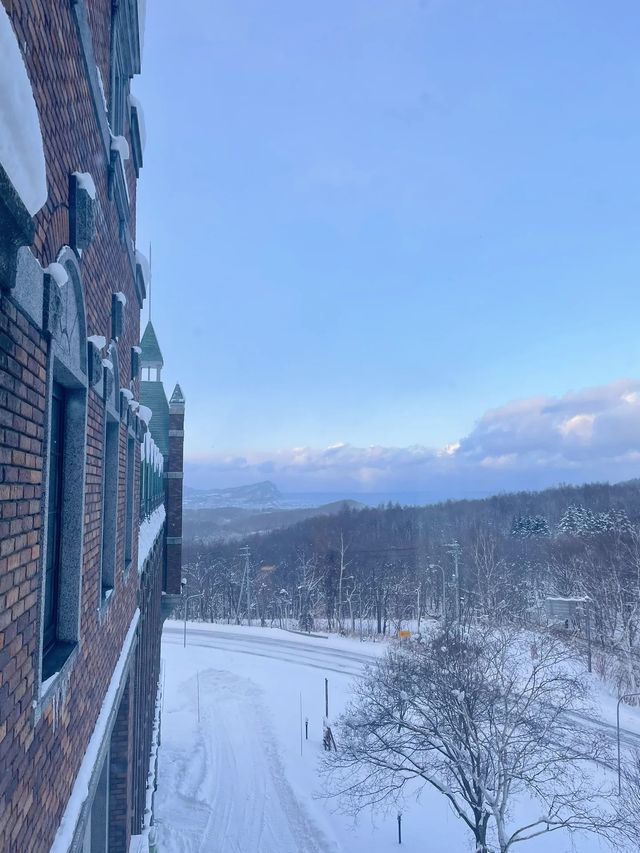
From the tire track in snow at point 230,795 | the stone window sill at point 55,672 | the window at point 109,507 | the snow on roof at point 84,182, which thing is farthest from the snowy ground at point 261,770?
the snow on roof at point 84,182

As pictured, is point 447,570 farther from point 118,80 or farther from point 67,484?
point 67,484

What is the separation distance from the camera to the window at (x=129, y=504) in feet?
20.0

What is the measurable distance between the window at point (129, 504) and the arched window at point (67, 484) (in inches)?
115

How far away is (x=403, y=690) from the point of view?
14.3 meters

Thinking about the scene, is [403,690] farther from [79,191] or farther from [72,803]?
[79,191]

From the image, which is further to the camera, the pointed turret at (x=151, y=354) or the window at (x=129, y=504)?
the pointed turret at (x=151, y=354)

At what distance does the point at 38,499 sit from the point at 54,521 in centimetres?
88

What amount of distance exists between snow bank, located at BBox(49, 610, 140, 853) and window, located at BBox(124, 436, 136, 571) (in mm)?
1467

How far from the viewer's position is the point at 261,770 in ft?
55.5

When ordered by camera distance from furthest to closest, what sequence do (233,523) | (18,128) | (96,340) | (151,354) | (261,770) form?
(233,523) < (151,354) < (261,770) < (96,340) < (18,128)

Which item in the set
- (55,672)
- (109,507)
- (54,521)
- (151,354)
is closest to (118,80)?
(109,507)

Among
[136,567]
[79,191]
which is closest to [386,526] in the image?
[136,567]

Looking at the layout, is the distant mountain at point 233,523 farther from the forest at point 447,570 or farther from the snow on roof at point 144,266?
the snow on roof at point 144,266

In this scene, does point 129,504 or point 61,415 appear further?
point 129,504
